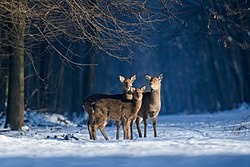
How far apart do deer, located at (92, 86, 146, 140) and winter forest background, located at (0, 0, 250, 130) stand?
1316 mm

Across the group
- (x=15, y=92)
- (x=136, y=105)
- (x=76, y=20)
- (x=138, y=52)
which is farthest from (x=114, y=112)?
(x=138, y=52)

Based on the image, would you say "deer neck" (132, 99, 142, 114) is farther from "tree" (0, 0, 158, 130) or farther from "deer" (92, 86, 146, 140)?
"tree" (0, 0, 158, 130)

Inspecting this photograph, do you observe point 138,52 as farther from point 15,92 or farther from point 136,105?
point 136,105

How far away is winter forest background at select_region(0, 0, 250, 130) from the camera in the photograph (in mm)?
16516

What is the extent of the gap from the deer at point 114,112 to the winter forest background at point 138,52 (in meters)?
1.32

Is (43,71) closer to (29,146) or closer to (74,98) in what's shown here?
(74,98)

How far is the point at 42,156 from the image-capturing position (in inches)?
387

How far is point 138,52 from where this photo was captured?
5291 centimetres

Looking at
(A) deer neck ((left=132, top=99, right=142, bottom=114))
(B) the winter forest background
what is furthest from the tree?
(A) deer neck ((left=132, top=99, right=142, bottom=114))

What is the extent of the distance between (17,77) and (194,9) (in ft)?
43.6

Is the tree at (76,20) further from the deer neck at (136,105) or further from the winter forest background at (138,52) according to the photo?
the deer neck at (136,105)

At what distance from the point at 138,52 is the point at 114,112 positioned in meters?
37.8

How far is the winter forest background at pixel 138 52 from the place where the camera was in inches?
650

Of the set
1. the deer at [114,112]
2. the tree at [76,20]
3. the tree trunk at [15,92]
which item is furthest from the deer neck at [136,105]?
the tree trunk at [15,92]
